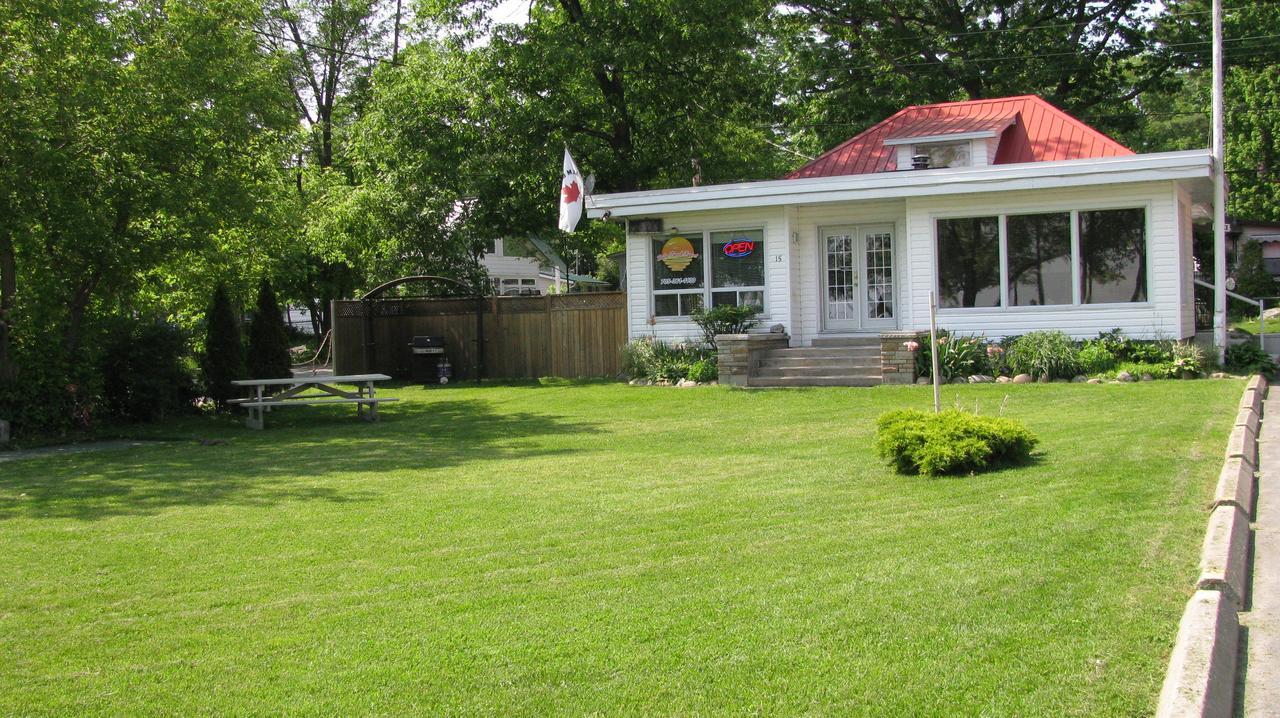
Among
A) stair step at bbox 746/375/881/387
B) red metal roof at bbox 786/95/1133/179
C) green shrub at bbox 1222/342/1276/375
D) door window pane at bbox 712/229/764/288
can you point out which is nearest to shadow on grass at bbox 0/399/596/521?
stair step at bbox 746/375/881/387

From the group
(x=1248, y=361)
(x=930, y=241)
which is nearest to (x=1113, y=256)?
A: (x=1248, y=361)

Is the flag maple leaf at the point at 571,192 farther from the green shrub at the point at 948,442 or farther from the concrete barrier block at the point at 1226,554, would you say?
the concrete barrier block at the point at 1226,554

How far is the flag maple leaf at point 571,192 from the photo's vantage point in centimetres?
2028

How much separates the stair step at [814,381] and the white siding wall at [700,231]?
193 cm

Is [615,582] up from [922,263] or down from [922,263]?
down

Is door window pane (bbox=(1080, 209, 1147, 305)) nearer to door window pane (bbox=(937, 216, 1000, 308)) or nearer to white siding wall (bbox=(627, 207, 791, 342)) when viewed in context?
door window pane (bbox=(937, 216, 1000, 308))

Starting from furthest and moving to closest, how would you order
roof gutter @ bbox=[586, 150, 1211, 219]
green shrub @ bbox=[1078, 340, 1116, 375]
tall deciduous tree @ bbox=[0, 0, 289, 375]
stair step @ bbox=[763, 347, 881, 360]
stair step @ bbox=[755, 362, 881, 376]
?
stair step @ bbox=[763, 347, 881, 360], stair step @ bbox=[755, 362, 881, 376], roof gutter @ bbox=[586, 150, 1211, 219], green shrub @ bbox=[1078, 340, 1116, 375], tall deciduous tree @ bbox=[0, 0, 289, 375]

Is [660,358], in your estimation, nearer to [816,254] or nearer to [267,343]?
[816,254]

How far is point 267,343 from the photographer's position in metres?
18.4

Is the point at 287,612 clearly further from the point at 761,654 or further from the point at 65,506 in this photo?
the point at 65,506

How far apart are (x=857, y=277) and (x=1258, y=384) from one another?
709 centimetres

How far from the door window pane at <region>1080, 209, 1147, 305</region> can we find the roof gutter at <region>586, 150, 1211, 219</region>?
83 cm

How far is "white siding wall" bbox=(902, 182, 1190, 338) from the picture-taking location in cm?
1669

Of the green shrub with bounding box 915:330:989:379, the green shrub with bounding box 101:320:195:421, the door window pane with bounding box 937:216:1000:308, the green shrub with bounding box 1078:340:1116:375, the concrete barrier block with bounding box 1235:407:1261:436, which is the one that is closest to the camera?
the concrete barrier block with bounding box 1235:407:1261:436
